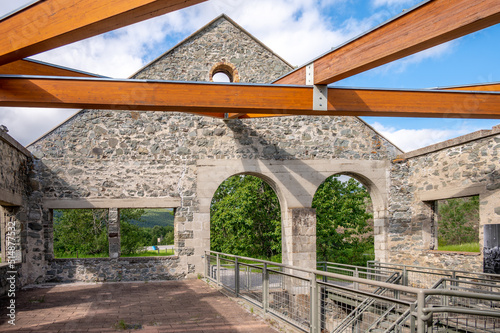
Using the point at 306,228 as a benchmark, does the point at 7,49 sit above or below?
above

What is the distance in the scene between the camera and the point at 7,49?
4.20m

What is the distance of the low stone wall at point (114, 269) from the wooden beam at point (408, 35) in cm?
657

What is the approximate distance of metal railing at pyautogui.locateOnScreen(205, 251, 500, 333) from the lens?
10.7ft

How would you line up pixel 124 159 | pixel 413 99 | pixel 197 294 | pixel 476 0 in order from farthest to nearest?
pixel 124 159
pixel 197 294
pixel 413 99
pixel 476 0

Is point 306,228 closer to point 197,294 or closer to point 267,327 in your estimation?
point 197,294

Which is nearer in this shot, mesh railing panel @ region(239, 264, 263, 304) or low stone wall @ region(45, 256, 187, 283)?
mesh railing panel @ region(239, 264, 263, 304)

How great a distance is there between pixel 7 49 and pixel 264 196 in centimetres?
1545

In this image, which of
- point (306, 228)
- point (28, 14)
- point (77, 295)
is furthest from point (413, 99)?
point (77, 295)

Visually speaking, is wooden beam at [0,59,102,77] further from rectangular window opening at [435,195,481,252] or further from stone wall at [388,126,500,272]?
rectangular window opening at [435,195,481,252]

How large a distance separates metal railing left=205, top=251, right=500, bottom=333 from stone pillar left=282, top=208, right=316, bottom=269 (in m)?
1.48

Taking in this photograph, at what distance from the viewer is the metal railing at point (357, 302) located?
10.7 ft

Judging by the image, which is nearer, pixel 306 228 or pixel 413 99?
pixel 413 99

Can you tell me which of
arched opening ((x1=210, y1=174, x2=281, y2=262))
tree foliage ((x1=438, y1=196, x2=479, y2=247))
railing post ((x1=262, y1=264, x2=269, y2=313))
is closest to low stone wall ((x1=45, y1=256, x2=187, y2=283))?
railing post ((x1=262, y1=264, x2=269, y2=313))

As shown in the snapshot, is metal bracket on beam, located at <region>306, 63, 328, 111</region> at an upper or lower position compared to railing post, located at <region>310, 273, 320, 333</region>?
upper
